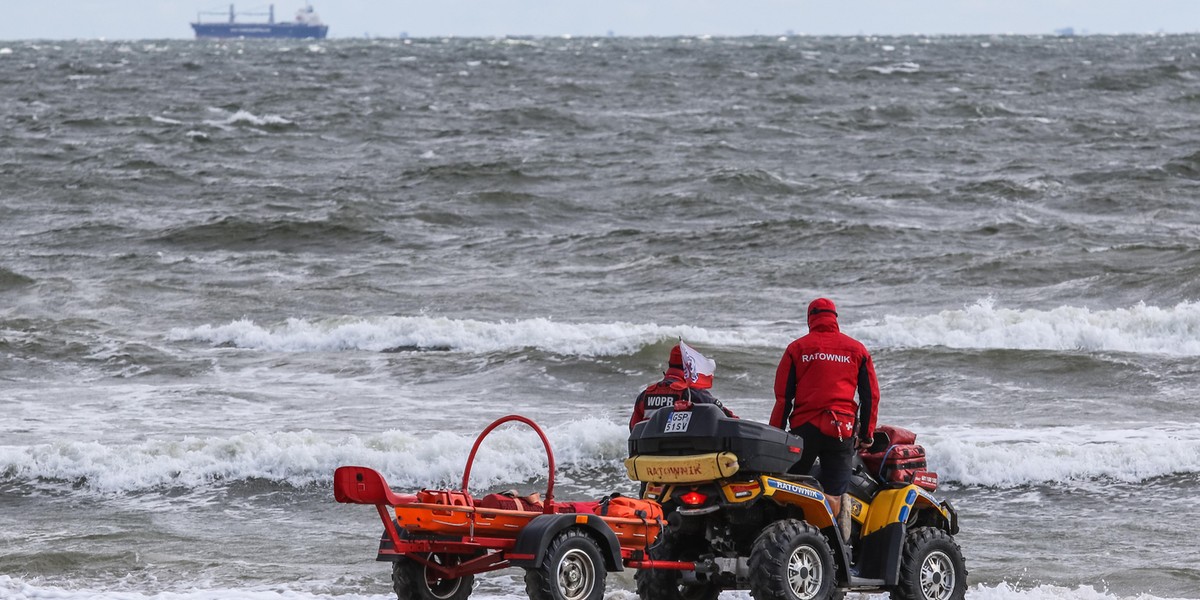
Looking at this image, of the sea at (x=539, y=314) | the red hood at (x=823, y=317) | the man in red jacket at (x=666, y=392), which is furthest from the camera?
the sea at (x=539, y=314)

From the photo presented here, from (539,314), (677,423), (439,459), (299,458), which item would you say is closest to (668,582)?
(677,423)

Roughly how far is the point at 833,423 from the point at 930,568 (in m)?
0.95

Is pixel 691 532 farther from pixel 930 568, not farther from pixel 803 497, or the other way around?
pixel 930 568

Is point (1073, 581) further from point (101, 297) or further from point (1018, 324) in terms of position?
point (101, 297)

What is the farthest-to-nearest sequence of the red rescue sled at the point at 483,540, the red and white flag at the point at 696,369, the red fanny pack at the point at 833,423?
the red and white flag at the point at 696,369
the red fanny pack at the point at 833,423
the red rescue sled at the point at 483,540

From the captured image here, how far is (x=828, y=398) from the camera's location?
7387 mm

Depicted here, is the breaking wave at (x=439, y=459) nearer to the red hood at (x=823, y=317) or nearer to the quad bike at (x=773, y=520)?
the quad bike at (x=773, y=520)

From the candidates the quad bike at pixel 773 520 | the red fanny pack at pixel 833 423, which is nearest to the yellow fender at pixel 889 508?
the quad bike at pixel 773 520

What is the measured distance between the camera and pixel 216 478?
12.6 m

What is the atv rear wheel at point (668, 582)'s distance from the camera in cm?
762

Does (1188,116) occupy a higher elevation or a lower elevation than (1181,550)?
higher

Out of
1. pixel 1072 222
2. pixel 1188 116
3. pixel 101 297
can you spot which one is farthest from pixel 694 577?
pixel 1188 116

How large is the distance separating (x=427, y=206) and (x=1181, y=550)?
2356 cm

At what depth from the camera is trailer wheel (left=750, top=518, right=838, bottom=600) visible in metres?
7.16
